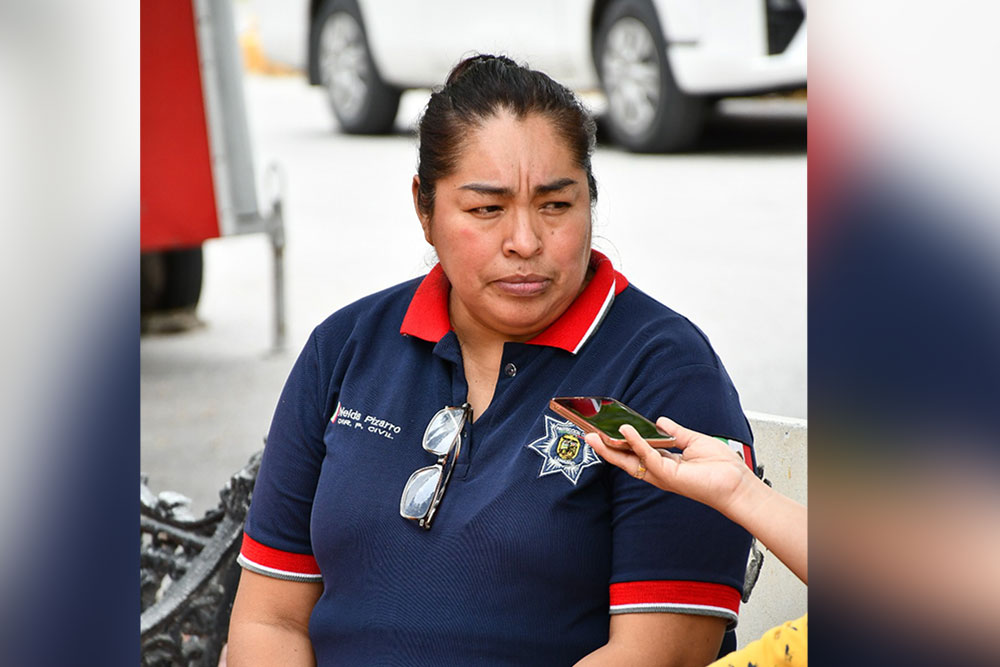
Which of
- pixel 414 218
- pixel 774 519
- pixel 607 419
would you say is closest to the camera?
pixel 774 519

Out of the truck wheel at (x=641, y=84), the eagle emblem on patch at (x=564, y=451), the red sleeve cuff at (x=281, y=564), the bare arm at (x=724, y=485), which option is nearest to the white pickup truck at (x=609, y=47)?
the truck wheel at (x=641, y=84)

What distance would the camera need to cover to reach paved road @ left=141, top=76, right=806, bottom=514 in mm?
4914

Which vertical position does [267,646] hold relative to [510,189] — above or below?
below

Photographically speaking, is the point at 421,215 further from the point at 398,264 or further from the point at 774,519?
the point at 398,264

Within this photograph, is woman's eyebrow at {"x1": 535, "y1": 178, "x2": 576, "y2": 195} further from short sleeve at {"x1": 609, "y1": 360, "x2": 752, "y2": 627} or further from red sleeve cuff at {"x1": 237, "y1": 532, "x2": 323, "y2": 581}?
red sleeve cuff at {"x1": 237, "y1": 532, "x2": 323, "y2": 581}

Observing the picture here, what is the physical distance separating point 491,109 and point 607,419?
0.55 meters

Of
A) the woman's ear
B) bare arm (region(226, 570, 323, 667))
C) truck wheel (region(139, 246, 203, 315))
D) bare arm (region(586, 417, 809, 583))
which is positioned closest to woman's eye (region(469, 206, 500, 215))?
the woman's ear

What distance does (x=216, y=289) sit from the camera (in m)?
6.94

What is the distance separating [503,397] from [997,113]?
3.34 ft

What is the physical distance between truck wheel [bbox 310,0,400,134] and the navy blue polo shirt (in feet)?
21.1

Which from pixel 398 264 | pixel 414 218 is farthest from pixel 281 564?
pixel 414 218

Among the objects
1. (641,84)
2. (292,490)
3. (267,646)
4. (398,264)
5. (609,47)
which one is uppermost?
(609,47)

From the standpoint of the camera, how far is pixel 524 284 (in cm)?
182

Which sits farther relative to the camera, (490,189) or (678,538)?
(490,189)
